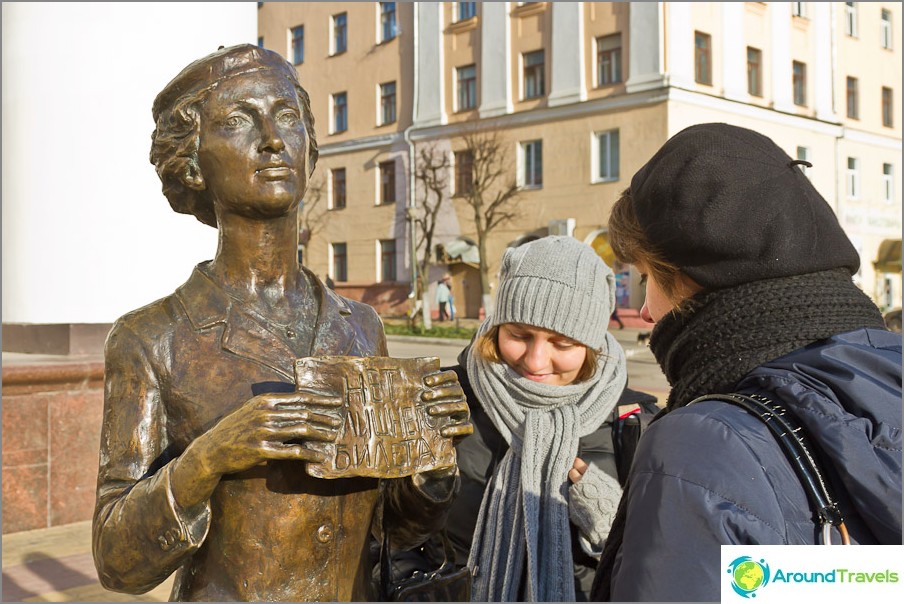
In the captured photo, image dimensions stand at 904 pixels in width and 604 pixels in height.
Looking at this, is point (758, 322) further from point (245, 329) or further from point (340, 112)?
point (340, 112)

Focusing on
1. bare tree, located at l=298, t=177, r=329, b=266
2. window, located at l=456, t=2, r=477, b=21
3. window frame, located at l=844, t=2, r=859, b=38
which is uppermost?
window, located at l=456, t=2, r=477, b=21

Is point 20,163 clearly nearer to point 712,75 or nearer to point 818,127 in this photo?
point 712,75

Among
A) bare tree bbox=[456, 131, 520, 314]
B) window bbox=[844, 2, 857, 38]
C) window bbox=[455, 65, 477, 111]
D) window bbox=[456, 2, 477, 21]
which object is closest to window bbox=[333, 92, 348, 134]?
window bbox=[455, 65, 477, 111]

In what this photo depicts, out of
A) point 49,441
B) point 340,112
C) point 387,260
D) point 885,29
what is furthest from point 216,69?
point 885,29

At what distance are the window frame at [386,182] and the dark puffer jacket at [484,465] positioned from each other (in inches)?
1002

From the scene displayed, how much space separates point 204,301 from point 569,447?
1257 mm

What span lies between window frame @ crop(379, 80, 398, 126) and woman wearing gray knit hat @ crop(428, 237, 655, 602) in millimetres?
25580

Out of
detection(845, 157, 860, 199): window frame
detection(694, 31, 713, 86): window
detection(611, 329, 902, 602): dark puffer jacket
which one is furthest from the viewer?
detection(845, 157, 860, 199): window frame

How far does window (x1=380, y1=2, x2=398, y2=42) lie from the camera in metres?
27.6

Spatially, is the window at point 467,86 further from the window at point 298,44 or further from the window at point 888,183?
the window at point 888,183

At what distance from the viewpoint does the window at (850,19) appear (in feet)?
82.6

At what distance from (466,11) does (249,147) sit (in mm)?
25102

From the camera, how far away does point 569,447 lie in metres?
2.59

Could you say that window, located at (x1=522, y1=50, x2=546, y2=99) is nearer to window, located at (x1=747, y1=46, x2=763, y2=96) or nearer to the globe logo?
window, located at (x1=747, y1=46, x2=763, y2=96)
